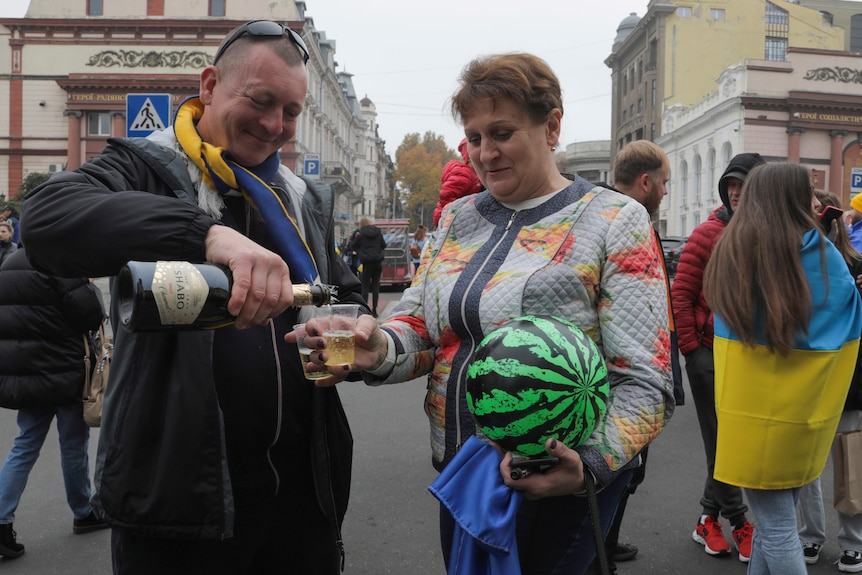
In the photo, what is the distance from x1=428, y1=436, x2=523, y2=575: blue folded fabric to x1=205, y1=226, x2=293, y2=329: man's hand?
2.29 ft

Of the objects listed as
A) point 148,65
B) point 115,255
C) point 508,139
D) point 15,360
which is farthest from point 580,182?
point 148,65

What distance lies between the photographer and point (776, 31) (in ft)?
173

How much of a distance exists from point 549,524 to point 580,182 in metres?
0.98

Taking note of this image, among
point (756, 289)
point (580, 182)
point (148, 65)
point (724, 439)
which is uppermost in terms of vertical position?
point (148, 65)

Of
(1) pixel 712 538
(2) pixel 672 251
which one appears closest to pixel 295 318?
(1) pixel 712 538

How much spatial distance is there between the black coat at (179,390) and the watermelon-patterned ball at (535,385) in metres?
0.62

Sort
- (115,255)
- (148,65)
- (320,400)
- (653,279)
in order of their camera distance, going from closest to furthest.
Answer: (115,255), (653,279), (320,400), (148,65)

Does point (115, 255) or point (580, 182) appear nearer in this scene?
point (115, 255)

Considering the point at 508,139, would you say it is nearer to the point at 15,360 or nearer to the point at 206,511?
the point at 206,511

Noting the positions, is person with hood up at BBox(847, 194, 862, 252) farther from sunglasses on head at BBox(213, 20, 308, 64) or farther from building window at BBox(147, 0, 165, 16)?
building window at BBox(147, 0, 165, 16)

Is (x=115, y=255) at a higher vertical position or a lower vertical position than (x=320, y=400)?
higher

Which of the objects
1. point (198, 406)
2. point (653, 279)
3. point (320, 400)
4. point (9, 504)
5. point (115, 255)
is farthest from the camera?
point (9, 504)

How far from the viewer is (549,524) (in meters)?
1.89

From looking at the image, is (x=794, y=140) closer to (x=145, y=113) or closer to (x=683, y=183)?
(x=683, y=183)
